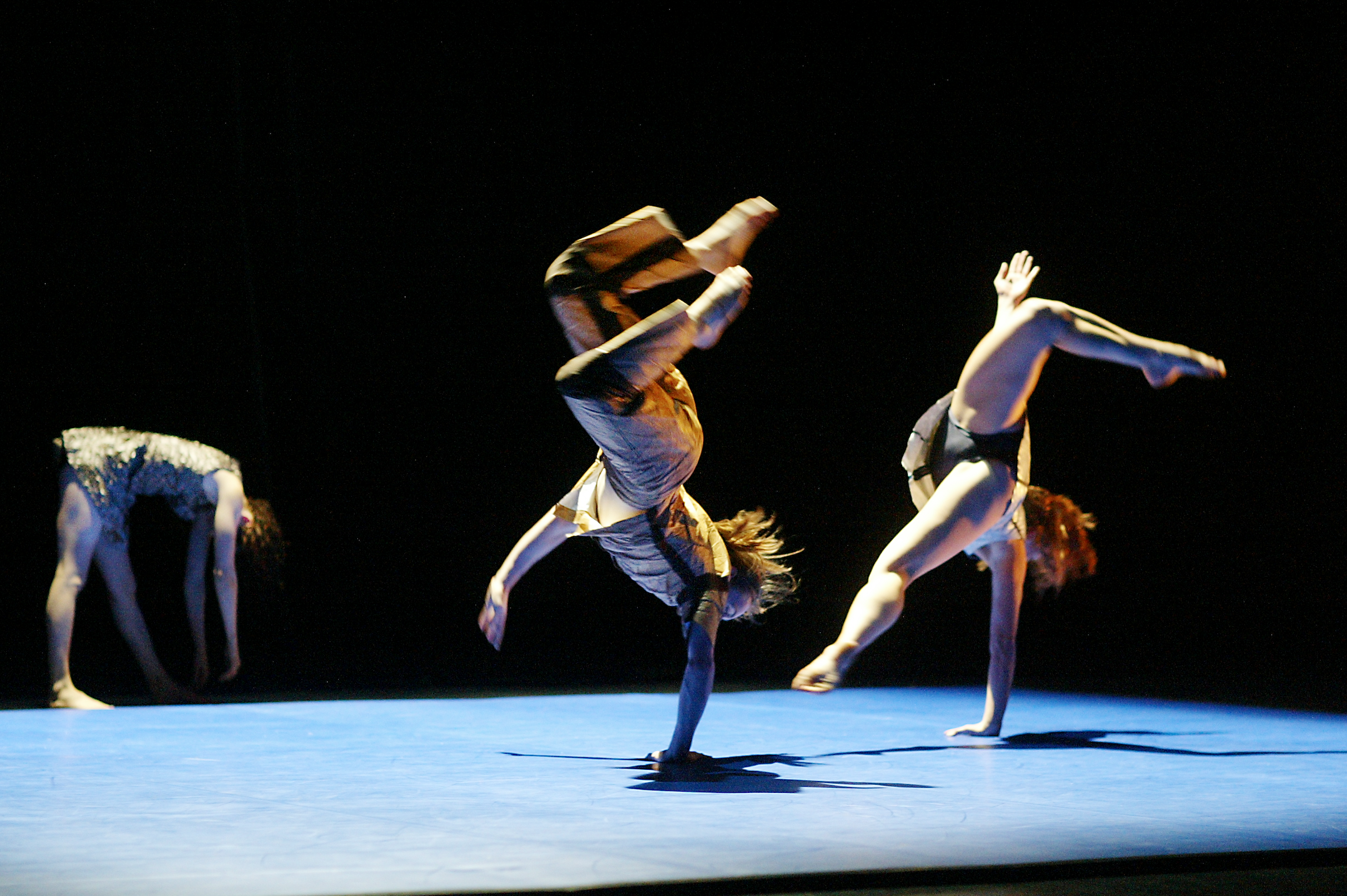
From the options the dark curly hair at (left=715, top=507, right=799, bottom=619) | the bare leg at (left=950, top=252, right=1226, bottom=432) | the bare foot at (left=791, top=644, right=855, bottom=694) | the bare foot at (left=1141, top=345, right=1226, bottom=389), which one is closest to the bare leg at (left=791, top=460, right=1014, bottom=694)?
the bare foot at (left=791, top=644, right=855, bottom=694)

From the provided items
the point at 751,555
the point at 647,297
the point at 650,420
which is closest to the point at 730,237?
the point at 650,420

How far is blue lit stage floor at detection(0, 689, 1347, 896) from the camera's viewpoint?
2.01 m

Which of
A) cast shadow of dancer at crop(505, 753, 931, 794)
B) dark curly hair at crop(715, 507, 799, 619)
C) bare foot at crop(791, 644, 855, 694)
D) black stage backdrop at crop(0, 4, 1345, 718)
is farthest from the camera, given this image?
black stage backdrop at crop(0, 4, 1345, 718)

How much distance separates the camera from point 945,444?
353 cm

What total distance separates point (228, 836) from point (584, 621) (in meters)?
5.05

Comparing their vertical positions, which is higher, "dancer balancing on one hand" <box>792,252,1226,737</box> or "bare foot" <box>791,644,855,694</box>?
"dancer balancing on one hand" <box>792,252,1226,737</box>

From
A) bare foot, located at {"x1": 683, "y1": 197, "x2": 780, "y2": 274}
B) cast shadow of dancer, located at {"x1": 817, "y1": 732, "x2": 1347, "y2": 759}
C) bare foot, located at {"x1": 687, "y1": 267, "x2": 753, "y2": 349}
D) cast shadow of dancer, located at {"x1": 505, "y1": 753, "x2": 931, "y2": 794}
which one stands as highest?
bare foot, located at {"x1": 683, "y1": 197, "x2": 780, "y2": 274}

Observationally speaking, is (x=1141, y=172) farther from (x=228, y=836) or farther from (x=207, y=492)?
(x=228, y=836)

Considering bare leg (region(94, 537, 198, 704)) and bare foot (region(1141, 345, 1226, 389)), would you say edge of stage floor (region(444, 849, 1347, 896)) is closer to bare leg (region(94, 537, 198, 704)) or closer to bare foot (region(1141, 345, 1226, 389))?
bare foot (region(1141, 345, 1226, 389))

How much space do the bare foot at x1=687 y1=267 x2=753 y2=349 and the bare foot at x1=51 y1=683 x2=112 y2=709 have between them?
9.58ft

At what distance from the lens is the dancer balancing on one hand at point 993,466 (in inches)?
119

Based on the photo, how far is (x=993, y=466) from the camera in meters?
3.35

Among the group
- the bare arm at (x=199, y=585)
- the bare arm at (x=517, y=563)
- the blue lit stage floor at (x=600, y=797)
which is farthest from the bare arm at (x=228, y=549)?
the bare arm at (x=517, y=563)

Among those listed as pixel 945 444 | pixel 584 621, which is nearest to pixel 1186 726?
pixel 945 444
